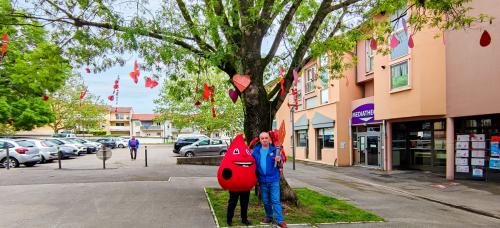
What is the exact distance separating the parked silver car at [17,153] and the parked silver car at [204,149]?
865 cm

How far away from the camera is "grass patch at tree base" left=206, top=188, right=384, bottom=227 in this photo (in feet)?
26.6

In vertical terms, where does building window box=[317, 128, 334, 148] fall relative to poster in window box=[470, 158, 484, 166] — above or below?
above

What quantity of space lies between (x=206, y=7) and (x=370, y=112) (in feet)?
48.6

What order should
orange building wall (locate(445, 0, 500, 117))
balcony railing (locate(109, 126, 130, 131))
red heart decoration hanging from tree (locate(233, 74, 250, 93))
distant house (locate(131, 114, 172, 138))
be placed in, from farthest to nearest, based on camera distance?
1. distant house (locate(131, 114, 172, 138))
2. balcony railing (locate(109, 126, 130, 131))
3. orange building wall (locate(445, 0, 500, 117))
4. red heart decoration hanging from tree (locate(233, 74, 250, 93))

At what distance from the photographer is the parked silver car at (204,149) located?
27219mm

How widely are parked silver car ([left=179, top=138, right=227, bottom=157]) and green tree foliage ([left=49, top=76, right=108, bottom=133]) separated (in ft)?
98.0

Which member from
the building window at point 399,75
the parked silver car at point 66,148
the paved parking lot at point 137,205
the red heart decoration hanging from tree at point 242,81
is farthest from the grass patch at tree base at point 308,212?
the parked silver car at point 66,148

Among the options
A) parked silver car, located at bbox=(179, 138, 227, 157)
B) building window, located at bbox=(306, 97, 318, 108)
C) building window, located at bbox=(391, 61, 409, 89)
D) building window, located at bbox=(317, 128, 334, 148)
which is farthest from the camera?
building window, located at bbox=(306, 97, 318, 108)

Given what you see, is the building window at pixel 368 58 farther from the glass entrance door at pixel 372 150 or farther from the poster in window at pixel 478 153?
the poster in window at pixel 478 153

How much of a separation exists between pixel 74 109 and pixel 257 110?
174ft

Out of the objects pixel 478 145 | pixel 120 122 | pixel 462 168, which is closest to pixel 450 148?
pixel 462 168

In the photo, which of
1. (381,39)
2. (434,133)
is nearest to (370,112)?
(434,133)

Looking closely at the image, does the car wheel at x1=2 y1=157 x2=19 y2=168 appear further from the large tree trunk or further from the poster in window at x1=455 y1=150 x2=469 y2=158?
the poster in window at x1=455 y1=150 x2=469 y2=158

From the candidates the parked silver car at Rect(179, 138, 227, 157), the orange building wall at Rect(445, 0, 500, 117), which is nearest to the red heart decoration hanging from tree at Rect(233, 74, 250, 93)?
the orange building wall at Rect(445, 0, 500, 117)
